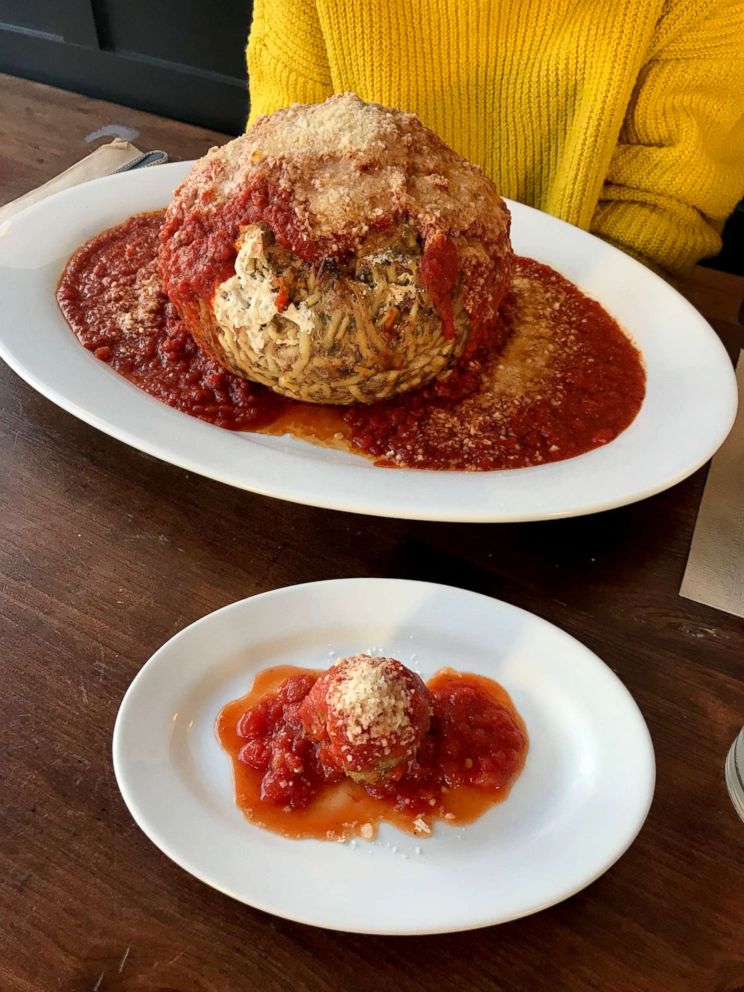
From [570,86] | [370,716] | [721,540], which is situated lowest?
[721,540]

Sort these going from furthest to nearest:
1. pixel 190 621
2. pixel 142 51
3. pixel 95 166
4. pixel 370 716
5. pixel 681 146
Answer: pixel 142 51, pixel 95 166, pixel 681 146, pixel 190 621, pixel 370 716

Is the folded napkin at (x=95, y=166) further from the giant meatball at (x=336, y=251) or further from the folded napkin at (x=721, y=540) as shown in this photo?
the folded napkin at (x=721, y=540)

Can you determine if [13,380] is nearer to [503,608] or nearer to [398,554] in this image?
A: [398,554]

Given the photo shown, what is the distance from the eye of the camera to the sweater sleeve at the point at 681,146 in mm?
1717

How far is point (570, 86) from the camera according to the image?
1.80 m

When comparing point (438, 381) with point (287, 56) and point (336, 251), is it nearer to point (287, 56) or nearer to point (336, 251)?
point (336, 251)

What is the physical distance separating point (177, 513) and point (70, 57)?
2.50 metres

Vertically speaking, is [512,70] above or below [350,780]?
above

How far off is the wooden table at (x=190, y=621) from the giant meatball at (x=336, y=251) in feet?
0.74

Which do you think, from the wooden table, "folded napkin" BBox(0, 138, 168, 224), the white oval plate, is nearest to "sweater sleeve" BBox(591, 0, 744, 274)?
the wooden table

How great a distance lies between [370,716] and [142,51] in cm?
284

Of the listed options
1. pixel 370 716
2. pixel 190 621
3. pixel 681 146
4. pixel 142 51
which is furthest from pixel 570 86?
pixel 142 51

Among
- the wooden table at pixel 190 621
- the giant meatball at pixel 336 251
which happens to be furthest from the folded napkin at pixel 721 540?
the giant meatball at pixel 336 251

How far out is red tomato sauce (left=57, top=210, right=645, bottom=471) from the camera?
4.16ft
